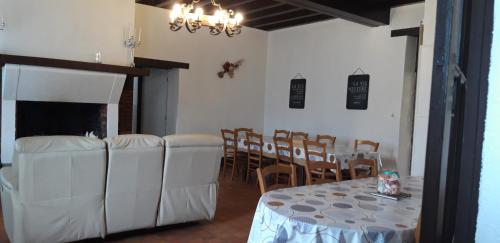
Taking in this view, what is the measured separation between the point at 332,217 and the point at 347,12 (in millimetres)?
4215

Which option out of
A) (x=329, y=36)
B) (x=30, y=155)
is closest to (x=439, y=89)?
(x=30, y=155)

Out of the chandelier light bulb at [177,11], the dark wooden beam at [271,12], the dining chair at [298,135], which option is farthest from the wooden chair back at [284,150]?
the dark wooden beam at [271,12]

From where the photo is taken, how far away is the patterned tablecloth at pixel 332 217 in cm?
172

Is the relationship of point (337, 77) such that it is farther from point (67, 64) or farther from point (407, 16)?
point (67, 64)

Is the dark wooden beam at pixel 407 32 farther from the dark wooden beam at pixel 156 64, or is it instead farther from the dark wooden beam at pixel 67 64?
the dark wooden beam at pixel 67 64

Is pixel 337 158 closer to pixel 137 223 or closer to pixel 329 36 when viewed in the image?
pixel 137 223

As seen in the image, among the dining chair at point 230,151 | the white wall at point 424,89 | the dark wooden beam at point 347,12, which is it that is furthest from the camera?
the dining chair at point 230,151

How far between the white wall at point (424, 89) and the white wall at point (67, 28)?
4280 mm

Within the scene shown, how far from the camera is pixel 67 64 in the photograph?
512 centimetres

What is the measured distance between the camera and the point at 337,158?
183 inches

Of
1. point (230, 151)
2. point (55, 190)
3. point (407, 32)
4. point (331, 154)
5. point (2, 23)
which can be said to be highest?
point (407, 32)

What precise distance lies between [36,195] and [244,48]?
18.7 feet

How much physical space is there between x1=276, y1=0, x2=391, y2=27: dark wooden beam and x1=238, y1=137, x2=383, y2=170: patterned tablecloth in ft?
6.40

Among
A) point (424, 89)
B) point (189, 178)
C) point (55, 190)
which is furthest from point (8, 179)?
point (424, 89)
